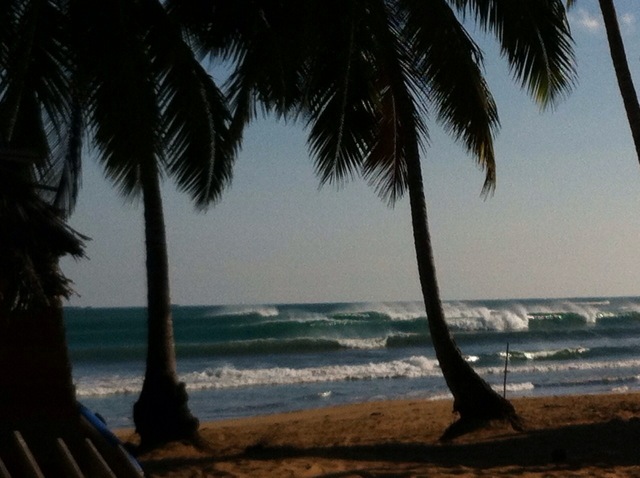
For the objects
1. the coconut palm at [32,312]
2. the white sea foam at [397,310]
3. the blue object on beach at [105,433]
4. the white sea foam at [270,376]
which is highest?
the coconut palm at [32,312]

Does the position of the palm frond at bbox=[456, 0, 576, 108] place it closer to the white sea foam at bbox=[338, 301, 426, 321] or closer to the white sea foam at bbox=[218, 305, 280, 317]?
the white sea foam at bbox=[338, 301, 426, 321]

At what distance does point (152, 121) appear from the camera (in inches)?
334

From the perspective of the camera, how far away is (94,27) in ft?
28.7

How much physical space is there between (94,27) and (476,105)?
404 cm

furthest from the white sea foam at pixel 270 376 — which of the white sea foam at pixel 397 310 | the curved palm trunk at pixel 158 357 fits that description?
the white sea foam at pixel 397 310

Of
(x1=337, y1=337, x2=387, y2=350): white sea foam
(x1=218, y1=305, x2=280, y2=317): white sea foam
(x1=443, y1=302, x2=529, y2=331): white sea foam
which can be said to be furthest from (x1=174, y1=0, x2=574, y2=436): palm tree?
(x1=218, y1=305, x2=280, y2=317): white sea foam

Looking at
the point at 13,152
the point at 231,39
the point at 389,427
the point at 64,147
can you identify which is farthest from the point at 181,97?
the point at 389,427

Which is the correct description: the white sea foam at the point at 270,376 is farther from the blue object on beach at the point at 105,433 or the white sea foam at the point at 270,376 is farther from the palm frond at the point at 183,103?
the blue object on beach at the point at 105,433

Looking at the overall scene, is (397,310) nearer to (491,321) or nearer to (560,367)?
(491,321)

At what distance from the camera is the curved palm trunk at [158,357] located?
9.56 metres

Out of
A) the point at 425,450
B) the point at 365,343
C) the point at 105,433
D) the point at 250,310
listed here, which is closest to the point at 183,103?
the point at 425,450

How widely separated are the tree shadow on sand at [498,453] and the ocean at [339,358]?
6898 mm

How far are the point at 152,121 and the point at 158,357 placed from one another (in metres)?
2.53

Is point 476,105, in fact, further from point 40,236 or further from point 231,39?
point 40,236
